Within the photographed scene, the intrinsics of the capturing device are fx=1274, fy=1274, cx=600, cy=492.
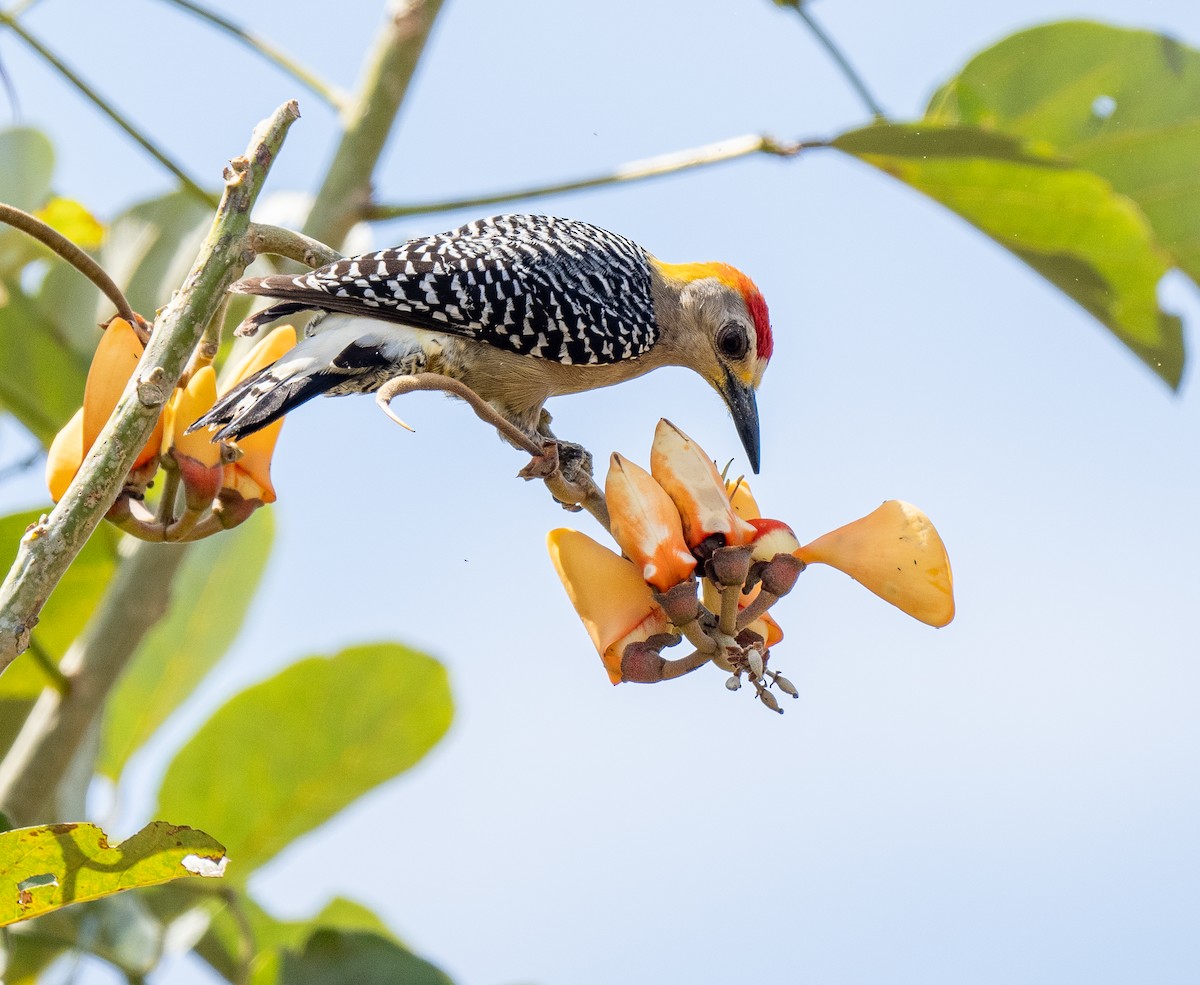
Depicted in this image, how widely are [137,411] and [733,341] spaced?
290cm

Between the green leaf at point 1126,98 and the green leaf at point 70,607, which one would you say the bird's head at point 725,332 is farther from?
the green leaf at point 70,607

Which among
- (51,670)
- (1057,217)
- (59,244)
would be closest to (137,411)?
(59,244)

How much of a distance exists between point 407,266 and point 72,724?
4.45 feet

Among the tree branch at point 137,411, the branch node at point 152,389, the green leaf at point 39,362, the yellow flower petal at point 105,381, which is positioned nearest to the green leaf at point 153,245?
the green leaf at point 39,362

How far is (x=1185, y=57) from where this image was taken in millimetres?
3498

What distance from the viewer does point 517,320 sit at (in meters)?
3.50

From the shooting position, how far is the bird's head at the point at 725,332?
417 centimetres

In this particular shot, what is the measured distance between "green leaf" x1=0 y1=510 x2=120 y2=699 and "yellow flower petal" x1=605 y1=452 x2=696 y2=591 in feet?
5.24

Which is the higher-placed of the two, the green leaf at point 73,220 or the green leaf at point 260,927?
the green leaf at point 73,220

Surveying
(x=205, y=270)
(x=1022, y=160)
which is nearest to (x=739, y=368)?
(x=1022, y=160)

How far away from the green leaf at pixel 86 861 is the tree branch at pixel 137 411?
0.33 metres

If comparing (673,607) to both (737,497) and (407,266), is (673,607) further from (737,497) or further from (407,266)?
(407,266)

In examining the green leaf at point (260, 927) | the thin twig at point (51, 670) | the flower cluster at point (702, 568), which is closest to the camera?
the flower cluster at point (702, 568)

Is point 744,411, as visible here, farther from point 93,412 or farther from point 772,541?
point 93,412
